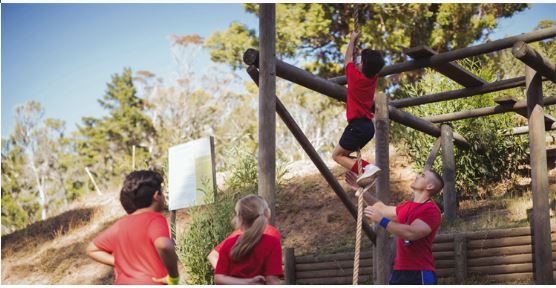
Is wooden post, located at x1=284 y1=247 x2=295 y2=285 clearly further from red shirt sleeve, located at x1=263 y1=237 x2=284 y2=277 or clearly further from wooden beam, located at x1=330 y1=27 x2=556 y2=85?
red shirt sleeve, located at x1=263 y1=237 x2=284 y2=277

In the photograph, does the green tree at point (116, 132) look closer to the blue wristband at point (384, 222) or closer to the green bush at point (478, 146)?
the green bush at point (478, 146)

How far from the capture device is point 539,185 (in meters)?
7.59

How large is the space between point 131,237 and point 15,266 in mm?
14929

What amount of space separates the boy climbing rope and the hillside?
520cm

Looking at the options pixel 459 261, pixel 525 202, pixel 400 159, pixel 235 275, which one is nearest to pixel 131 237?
pixel 235 275

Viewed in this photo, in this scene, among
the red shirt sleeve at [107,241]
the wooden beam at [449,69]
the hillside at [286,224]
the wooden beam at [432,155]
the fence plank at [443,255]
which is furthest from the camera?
the hillside at [286,224]

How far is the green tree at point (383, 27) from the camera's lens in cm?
1878

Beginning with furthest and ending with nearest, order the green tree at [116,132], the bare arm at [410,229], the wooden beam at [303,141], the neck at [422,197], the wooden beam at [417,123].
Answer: the green tree at [116,132] < the wooden beam at [417,123] < the wooden beam at [303,141] < the neck at [422,197] < the bare arm at [410,229]

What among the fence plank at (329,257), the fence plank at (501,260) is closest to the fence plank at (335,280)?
the fence plank at (329,257)

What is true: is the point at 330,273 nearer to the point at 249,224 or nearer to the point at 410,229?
the point at 410,229

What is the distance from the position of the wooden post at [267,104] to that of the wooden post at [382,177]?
1.54 m

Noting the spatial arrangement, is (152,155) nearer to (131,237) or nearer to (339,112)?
(339,112)

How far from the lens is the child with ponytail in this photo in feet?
12.4

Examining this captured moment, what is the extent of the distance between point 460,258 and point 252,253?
228 inches
